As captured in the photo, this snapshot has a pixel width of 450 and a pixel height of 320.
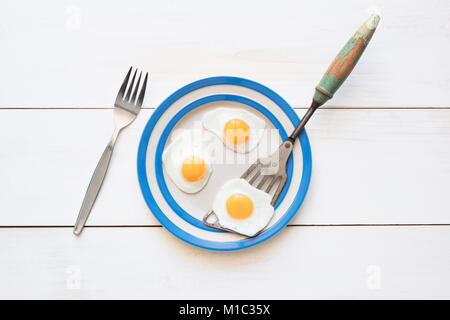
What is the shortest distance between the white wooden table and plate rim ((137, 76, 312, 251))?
0.05 metres

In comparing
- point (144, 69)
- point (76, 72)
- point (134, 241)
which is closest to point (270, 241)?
point (134, 241)

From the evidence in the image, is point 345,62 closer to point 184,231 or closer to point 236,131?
point 236,131

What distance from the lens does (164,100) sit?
3.65ft

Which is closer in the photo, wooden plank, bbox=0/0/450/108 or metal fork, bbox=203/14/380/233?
metal fork, bbox=203/14/380/233

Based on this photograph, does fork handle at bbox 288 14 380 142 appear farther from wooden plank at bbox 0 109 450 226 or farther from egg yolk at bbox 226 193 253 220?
egg yolk at bbox 226 193 253 220

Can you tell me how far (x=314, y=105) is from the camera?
3.64ft

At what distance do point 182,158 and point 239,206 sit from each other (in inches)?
8.4

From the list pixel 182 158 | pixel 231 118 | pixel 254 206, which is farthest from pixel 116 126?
pixel 254 206

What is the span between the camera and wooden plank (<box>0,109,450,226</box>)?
3.78 feet

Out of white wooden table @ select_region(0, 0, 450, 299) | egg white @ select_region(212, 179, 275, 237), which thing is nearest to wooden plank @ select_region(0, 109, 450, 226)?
white wooden table @ select_region(0, 0, 450, 299)

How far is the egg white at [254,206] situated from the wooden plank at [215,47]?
32 centimetres

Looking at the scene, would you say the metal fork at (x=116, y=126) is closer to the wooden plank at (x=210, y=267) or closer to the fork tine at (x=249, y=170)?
the wooden plank at (x=210, y=267)

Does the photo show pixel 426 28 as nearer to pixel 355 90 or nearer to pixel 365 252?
pixel 355 90

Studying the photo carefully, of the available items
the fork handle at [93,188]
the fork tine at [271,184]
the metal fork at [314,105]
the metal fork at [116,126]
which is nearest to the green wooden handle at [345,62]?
the metal fork at [314,105]
